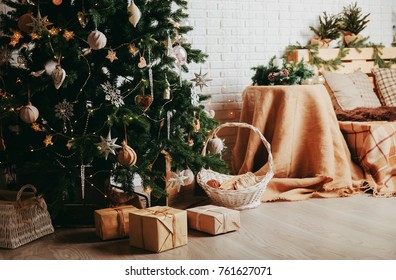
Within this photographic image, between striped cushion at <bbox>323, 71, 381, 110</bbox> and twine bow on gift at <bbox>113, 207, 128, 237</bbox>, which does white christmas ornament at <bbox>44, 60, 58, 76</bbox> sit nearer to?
twine bow on gift at <bbox>113, 207, 128, 237</bbox>

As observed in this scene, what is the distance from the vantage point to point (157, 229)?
2.15 meters

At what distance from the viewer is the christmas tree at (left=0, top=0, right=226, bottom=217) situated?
2354mm

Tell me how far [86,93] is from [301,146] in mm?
1624

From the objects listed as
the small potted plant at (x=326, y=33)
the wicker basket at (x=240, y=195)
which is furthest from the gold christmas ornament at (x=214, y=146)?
the small potted plant at (x=326, y=33)

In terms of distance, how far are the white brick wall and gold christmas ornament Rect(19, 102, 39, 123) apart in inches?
67.3

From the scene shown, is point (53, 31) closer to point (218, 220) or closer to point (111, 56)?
point (111, 56)

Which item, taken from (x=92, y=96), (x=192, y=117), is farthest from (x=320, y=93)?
(x=92, y=96)

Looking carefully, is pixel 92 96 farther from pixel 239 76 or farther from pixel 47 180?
pixel 239 76

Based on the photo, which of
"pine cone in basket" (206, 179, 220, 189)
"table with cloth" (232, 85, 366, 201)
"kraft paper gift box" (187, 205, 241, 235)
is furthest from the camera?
"table with cloth" (232, 85, 366, 201)

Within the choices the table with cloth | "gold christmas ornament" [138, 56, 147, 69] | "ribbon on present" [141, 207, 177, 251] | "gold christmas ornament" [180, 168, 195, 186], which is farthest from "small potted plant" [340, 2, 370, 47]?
"ribbon on present" [141, 207, 177, 251]

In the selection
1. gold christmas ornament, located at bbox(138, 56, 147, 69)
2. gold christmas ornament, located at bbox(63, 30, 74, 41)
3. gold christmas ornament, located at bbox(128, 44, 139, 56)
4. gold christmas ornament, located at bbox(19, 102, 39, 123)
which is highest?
gold christmas ornament, located at bbox(63, 30, 74, 41)

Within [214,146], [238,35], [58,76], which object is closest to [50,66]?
[58,76]

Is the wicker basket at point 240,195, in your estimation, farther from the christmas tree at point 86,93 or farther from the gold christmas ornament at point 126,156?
the gold christmas ornament at point 126,156
